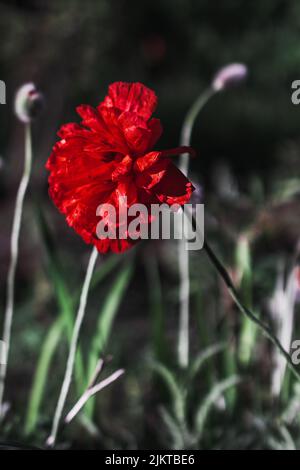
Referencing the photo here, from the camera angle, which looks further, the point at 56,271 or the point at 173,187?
the point at 56,271

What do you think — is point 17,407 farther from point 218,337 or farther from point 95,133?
point 95,133

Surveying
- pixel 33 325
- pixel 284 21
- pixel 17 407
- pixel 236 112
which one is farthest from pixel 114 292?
pixel 236 112

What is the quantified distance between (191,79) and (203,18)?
108cm

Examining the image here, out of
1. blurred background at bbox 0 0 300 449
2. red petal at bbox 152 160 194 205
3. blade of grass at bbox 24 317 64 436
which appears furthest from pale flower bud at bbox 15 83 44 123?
blade of grass at bbox 24 317 64 436

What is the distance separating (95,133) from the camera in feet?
1.72

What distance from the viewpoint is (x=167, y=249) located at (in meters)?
2.16

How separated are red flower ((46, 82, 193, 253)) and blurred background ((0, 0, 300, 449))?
0.76ft

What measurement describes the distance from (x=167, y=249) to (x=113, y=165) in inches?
64.3

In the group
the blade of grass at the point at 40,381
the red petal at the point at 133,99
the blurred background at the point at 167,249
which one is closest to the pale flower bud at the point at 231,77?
the blurred background at the point at 167,249

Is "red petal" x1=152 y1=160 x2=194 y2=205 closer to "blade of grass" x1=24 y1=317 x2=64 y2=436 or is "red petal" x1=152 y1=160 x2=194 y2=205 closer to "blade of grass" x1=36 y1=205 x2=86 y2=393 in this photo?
"blade of grass" x1=36 y1=205 x2=86 y2=393

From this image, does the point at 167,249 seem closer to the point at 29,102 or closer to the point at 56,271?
the point at 56,271

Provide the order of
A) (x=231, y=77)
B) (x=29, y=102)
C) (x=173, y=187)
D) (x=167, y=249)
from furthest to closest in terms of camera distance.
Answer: (x=167, y=249) < (x=231, y=77) < (x=29, y=102) < (x=173, y=187)

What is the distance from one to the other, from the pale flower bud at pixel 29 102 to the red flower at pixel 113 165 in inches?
5.1

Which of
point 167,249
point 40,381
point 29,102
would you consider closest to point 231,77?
point 29,102
